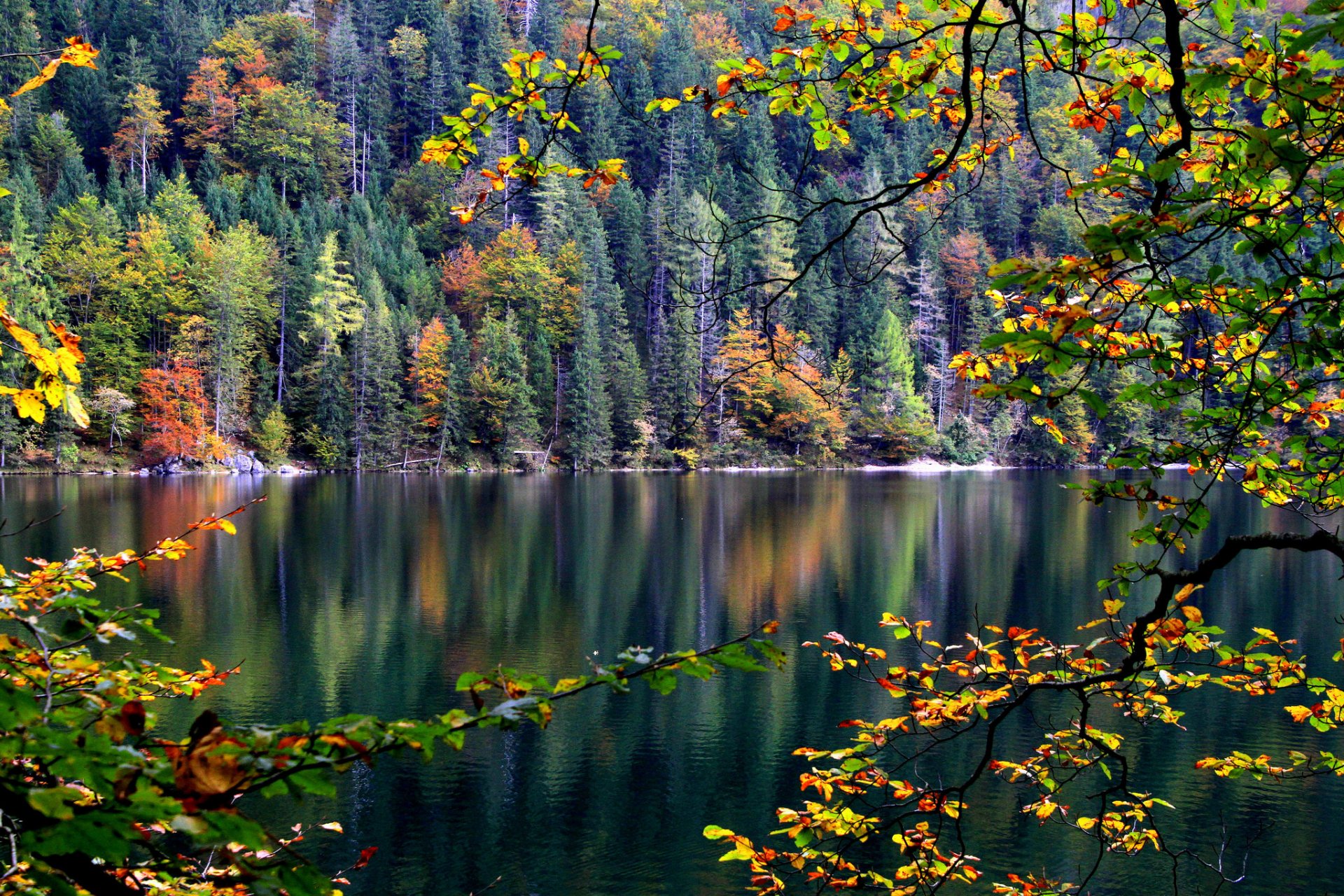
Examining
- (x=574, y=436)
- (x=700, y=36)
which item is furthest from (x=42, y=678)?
(x=700, y=36)

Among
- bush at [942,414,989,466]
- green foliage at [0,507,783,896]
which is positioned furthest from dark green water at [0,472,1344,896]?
bush at [942,414,989,466]

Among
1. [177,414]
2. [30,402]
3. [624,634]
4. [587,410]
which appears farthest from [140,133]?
[30,402]

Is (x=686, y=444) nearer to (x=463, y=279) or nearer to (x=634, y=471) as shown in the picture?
(x=634, y=471)

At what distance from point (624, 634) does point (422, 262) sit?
4183 centimetres

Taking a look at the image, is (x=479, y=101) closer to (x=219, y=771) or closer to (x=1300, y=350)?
(x=219, y=771)

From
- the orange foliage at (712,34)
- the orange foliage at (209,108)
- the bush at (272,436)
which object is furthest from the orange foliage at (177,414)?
the orange foliage at (712,34)

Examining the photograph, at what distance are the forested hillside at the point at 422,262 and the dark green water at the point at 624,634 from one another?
35.1 feet

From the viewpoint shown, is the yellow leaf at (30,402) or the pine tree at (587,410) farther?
the pine tree at (587,410)

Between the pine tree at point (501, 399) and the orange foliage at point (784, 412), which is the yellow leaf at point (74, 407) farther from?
the orange foliage at point (784, 412)

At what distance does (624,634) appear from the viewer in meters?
12.8

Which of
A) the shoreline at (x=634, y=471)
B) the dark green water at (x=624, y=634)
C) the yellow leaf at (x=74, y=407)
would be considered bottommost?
the dark green water at (x=624, y=634)

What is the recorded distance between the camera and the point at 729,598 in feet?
49.8

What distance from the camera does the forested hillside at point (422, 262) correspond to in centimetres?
3950

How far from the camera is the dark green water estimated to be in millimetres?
7164
